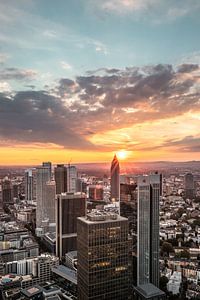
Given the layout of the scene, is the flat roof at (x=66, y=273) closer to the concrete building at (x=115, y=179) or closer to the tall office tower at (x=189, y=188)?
the concrete building at (x=115, y=179)

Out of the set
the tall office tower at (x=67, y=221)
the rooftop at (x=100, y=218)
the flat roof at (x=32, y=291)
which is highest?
the rooftop at (x=100, y=218)

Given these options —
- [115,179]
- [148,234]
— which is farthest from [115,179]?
[148,234]

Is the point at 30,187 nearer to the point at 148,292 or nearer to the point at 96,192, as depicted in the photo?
the point at 96,192

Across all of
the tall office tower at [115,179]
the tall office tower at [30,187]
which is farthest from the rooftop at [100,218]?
the tall office tower at [30,187]

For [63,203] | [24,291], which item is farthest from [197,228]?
[24,291]

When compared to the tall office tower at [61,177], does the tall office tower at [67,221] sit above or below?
below

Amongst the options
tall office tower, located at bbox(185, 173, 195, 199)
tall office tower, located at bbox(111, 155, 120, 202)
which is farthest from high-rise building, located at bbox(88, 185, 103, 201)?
tall office tower, located at bbox(185, 173, 195, 199)

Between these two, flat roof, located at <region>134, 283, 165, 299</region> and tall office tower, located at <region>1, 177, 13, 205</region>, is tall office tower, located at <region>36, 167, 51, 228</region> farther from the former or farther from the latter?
flat roof, located at <region>134, 283, 165, 299</region>
